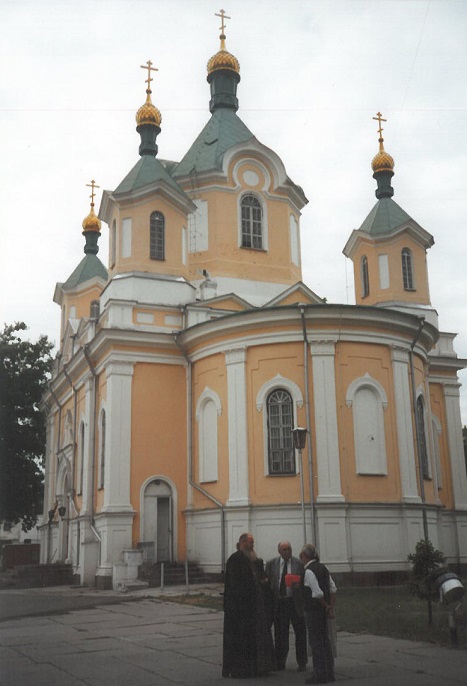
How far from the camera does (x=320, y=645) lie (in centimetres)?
819

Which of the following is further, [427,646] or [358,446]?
[358,446]

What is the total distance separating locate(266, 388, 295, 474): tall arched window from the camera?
2011 cm

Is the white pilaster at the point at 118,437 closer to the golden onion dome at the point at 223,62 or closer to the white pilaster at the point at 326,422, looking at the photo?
the white pilaster at the point at 326,422

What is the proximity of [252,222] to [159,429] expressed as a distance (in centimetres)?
773

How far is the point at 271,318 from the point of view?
20641 millimetres

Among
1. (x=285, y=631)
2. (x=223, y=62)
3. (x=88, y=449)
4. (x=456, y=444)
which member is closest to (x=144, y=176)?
(x=223, y=62)

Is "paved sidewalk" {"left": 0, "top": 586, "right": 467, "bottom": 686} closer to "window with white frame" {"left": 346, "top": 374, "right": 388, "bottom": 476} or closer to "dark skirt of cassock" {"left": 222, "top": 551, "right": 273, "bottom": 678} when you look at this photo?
"dark skirt of cassock" {"left": 222, "top": 551, "right": 273, "bottom": 678}

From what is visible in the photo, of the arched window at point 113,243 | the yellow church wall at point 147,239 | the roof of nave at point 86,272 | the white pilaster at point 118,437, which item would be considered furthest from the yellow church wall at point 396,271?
the roof of nave at point 86,272

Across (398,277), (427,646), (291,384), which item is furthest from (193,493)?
(427,646)

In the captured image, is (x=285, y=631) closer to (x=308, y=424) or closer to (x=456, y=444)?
(x=308, y=424)

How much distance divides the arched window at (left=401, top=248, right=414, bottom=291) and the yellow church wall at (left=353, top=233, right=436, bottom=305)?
0.10m

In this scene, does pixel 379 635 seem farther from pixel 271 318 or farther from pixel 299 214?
pixel 299 214

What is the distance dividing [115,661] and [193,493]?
1316 cm

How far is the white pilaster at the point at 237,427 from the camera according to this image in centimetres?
2025
